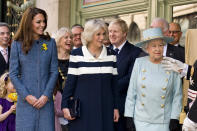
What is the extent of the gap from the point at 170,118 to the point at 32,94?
1.53 metres

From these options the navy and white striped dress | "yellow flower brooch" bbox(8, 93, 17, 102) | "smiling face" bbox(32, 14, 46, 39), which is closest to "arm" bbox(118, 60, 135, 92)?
the navy and white striped dress

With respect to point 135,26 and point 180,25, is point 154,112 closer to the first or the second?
point 180,25

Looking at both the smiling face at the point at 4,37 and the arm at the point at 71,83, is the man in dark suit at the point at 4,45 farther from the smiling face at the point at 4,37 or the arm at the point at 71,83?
the arm at the point at 71,83

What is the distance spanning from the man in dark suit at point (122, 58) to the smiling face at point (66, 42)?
0.65 meters

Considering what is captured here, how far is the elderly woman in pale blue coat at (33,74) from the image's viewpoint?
14.2 ft

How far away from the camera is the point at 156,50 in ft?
14.0

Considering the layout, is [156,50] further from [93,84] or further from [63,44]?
[63,44]

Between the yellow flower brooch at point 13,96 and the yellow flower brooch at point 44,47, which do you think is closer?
the yellow flower brooch at point 44,47

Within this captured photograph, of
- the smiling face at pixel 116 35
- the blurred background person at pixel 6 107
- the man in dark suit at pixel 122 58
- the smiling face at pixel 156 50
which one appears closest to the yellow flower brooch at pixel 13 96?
the blurred background person at pixel 6 107

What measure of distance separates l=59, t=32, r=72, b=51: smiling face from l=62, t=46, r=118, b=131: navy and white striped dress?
41.4 inches

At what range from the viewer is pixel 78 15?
8828 mm

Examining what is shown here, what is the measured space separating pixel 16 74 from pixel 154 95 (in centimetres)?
153

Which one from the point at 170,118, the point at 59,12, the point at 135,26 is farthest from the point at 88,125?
the point at 59,12

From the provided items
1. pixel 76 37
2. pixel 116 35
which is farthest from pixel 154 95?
pixel 76 37
